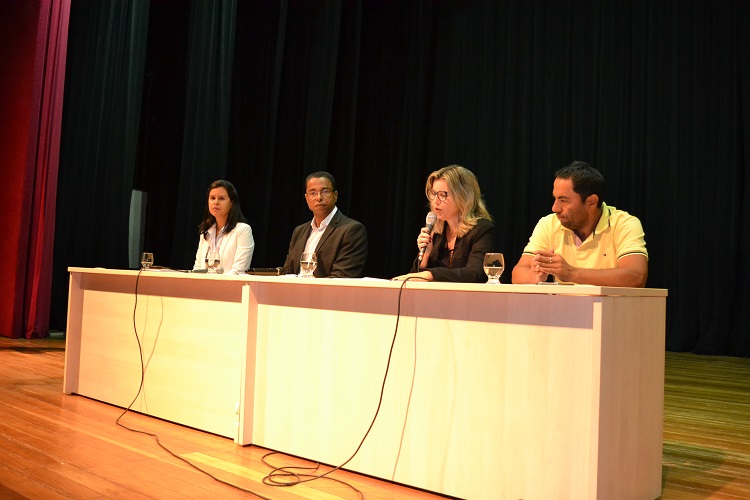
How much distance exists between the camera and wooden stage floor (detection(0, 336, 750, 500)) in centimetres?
230

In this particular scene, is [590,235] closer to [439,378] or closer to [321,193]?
[439,378]

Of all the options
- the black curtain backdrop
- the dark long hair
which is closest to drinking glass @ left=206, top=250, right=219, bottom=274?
the dark long hair

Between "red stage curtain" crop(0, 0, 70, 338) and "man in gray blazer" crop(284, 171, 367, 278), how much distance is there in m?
3.28

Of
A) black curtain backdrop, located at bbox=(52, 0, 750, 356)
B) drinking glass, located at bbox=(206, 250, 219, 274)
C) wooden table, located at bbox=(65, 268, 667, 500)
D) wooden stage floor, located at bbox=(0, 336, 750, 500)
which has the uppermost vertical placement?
black curtain backdrop, located at bbox=(52, 0, 750, 356)

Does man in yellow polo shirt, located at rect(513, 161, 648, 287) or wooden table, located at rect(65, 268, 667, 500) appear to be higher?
man in yellow polo shirt, located at rect(513, 161, 648, 287)

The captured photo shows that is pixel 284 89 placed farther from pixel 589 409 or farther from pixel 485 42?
pixel 589 409

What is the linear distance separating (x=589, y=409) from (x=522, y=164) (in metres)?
5.59

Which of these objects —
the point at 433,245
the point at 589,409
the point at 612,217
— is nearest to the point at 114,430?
the point at 433,245

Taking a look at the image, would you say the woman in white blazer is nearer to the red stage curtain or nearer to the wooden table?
the wooden table

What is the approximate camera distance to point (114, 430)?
10.1 ft

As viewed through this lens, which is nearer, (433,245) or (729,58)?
(433,245)

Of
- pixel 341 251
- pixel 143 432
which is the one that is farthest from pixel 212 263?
pixel 341 251

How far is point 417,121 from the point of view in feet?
26.0

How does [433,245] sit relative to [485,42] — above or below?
below
